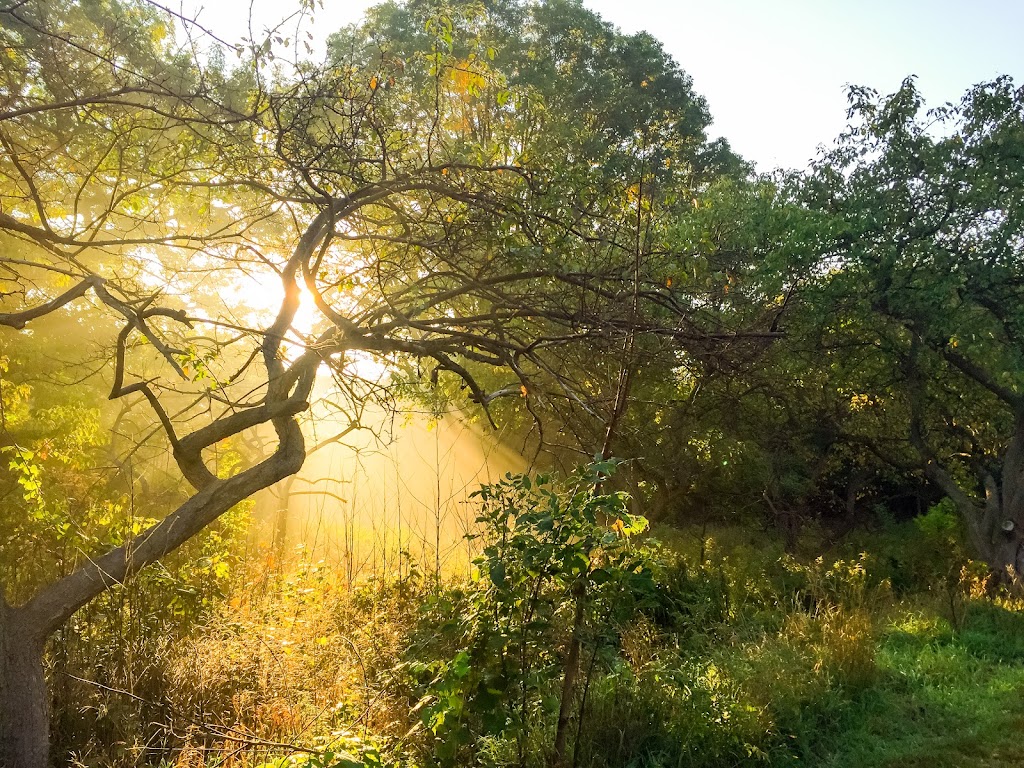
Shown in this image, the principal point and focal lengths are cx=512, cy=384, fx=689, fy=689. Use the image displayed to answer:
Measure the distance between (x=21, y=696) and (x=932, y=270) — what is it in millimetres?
9494

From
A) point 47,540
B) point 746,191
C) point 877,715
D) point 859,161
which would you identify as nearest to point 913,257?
point 859,161

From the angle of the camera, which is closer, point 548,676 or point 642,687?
point 548,676

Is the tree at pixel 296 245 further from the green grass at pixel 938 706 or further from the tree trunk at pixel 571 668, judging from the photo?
the green grass at pixel 938 706

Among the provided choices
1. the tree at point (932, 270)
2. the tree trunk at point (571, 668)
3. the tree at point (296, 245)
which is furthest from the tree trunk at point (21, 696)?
the tree at point (932, 270)

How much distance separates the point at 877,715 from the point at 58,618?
16.6ft

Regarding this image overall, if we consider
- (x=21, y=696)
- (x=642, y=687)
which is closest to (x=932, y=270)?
(x=642, y=687)

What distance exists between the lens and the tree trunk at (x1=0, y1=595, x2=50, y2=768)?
11.1 feet

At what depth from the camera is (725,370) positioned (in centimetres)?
392

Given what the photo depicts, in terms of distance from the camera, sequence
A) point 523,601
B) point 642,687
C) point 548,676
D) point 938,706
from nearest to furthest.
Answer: point 523,601
point 548,676
point 642,687
point 938,706

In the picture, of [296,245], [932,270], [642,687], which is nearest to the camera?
[642,687]

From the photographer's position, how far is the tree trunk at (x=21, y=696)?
338 cm

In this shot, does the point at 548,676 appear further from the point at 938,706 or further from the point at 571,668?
the point at 938,706

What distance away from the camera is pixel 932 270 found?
8375 mm

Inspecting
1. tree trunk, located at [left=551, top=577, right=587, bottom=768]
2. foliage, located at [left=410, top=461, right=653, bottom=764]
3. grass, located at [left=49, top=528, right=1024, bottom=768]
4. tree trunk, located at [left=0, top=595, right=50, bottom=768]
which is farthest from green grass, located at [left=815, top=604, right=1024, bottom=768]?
tree trunk, located at [left=0, top=595, right=50, bottom=768]
